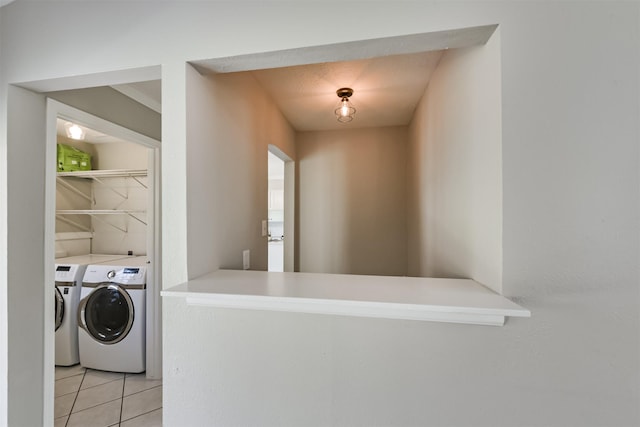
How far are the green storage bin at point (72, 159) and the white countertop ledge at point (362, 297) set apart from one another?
8.95 ft

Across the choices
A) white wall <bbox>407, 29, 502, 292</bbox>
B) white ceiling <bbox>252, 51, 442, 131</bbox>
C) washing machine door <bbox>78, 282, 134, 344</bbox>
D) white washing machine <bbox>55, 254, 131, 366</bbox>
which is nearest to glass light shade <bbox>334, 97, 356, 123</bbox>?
white ceiling <bbox>252, 51, 442, 131</bbox>

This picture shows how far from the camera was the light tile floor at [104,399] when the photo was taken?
1798 mm

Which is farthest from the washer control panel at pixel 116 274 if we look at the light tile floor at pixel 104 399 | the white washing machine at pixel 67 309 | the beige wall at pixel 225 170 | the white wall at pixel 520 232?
the white wall at pixel 520 232

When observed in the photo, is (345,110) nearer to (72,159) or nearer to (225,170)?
(225,170)

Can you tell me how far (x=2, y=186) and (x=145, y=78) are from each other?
0.82 meters

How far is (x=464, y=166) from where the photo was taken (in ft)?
3.49

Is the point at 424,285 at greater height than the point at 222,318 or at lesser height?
greater

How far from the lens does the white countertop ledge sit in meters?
0.73

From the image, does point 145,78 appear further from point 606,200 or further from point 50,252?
point 606,200

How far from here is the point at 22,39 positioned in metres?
1.12

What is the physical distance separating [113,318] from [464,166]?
9.87 ft

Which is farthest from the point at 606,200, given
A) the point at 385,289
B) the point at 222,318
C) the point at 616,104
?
the point at 222,318

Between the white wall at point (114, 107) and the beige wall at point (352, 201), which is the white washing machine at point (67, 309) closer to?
the white wall at point (114, 107)

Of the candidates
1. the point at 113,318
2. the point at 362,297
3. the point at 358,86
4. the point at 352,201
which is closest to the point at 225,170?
the point at 362,297
